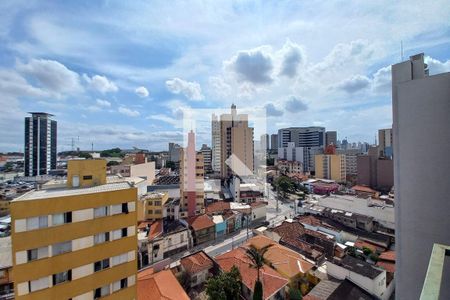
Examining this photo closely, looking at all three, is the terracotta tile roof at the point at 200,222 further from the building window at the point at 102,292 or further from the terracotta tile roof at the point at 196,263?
the building window at the point at 102,292

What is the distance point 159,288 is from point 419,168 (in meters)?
12.0

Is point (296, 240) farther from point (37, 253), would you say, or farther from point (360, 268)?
point (37, 253)

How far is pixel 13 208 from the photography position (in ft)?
19.2

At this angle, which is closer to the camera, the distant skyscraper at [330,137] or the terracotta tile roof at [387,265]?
the terracotta tile roof at [387,265]

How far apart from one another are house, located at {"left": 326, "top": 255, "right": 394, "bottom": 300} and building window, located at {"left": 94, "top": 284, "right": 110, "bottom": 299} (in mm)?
11894

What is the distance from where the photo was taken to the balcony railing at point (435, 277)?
1918 mm

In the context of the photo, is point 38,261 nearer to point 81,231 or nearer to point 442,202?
point 81,231

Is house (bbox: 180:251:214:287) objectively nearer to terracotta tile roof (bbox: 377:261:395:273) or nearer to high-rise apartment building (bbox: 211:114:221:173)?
terracotta tile roof (bbox: 377:261:395:273)

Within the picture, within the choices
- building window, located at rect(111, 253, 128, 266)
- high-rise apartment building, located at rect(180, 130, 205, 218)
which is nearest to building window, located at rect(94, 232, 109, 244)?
building window, located at rect(111, 253, 128, 266)

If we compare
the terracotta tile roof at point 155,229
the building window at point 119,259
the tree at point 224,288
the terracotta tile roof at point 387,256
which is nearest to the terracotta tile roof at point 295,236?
the terracotta tile roof at point 387,256

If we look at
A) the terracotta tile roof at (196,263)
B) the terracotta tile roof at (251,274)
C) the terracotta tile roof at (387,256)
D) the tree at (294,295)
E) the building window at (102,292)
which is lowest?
the tree at (294,295)

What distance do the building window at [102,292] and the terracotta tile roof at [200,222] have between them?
12.5 metres

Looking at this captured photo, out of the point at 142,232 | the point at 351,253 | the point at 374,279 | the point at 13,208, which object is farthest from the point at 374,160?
the point at 13,208

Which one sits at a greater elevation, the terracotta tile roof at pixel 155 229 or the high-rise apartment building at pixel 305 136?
the high-rise apartment building at pixel 305 136
